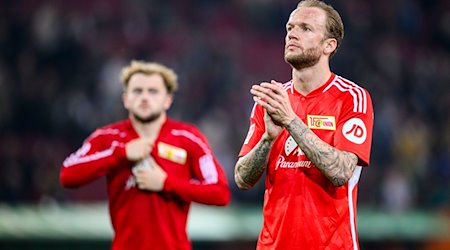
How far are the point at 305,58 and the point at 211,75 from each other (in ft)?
40.1

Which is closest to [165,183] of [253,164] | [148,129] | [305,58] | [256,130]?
[148,129]

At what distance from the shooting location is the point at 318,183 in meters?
5.27

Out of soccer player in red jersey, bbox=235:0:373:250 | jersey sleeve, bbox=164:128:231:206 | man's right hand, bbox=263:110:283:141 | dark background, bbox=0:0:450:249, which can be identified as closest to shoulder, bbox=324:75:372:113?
soccer player in red jersey, bbox=235:0:373:250

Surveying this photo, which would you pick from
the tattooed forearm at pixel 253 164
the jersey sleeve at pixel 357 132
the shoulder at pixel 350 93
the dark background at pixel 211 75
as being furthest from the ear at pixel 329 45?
the dark background at pixel 211 75

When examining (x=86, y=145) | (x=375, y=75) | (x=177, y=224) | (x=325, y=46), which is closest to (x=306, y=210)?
(x=325, y=46)

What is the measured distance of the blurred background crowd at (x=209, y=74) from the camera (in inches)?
570

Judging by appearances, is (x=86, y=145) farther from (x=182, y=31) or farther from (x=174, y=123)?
(x=182, y=31)

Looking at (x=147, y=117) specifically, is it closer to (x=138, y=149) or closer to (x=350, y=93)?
(x=138, y=149)

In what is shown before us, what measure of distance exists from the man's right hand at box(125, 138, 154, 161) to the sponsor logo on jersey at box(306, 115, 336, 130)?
1.95m

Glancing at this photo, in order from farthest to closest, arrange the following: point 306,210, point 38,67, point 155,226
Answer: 1. point 38,67
2. point 155,226
3. point 306,210

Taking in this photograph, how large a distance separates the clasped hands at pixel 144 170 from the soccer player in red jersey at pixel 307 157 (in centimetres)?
155

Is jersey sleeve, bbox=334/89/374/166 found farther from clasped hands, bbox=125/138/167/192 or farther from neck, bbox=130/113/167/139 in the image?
neck, bbox=130/113/167/139

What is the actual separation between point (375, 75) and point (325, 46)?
13199 mm

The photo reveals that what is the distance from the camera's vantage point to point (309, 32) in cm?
534
